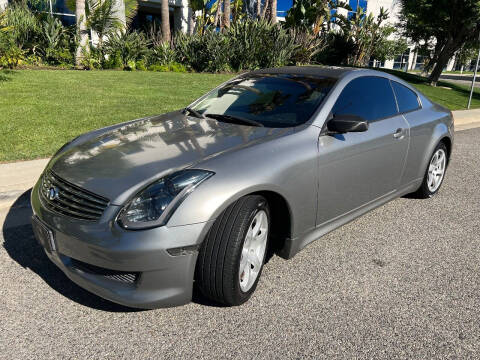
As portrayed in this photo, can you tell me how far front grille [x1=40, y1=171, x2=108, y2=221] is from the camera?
2.44 meters

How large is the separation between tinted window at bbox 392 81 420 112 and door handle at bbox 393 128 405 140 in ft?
1.07

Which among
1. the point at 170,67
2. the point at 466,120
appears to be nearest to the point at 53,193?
the point at 466,120

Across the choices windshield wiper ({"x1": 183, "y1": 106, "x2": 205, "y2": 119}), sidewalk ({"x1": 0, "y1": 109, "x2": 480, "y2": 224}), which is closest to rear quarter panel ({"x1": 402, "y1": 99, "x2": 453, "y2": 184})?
windshield wiper ({"x1": 183, "y1": 106, "x2": 205, "y2": 119})

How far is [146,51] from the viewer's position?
1552 cm

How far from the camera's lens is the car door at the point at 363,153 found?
10.5ft

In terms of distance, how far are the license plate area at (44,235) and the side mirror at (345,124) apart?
2.11 meters

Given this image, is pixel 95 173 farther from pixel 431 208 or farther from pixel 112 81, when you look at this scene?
pixel 112 81

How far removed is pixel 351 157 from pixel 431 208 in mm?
1905

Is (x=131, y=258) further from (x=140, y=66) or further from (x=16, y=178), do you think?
(x=140, y=66)

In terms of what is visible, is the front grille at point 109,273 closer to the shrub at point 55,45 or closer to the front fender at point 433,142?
the front fender at point 433,142

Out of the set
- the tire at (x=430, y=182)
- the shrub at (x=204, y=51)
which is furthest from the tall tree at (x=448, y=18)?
the tire at (x=430, y=182)

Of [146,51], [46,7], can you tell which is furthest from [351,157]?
[46,7]

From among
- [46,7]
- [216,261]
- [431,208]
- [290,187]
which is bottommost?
[431,208]

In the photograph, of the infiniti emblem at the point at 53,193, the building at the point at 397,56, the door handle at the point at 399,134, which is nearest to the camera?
the infiniti emblem at the point at 53,193
